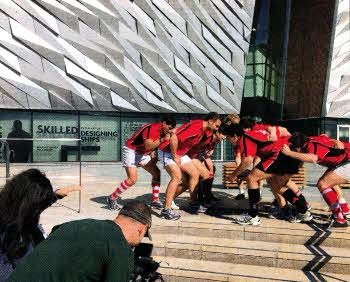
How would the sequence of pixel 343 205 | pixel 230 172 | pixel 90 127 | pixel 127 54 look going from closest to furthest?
1. pixel 343 205
2. pixel 230 172
3. pixel 127 54
4. pixel 90 127

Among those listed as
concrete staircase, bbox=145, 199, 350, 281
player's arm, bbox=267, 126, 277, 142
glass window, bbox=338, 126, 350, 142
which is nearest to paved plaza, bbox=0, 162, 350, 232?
concrete staircase, bbox=145, 199, 350, 281

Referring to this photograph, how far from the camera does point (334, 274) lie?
16.2 feet

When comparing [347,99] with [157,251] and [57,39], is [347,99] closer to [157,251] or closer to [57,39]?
[57,39]

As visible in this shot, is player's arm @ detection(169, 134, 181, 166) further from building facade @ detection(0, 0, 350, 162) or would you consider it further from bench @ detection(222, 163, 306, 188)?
building facade @ detection(0, 0, 350, 162)

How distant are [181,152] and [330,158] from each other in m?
2.42

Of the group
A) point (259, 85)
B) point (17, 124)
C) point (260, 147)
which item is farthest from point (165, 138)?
point (259, 85)

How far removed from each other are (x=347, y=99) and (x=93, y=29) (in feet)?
49.1

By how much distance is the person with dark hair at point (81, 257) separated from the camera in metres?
1.85

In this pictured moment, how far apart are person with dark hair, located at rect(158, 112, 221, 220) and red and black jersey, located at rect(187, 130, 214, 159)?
0.65 feet

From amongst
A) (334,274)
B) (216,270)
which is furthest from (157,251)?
(334,274)

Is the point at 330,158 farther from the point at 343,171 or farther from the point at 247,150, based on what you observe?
the point at 247,150

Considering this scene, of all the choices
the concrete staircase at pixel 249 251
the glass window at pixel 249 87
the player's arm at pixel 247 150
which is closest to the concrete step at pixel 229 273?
the concrete staircase at pixel 249 251

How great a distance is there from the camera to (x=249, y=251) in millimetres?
5363

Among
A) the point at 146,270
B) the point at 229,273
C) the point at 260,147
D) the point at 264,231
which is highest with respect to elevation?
the point at 260,147
